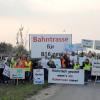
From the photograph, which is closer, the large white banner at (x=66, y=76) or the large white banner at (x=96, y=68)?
the large white banner at (x=66, y=76)

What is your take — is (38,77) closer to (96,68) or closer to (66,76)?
(66,76)

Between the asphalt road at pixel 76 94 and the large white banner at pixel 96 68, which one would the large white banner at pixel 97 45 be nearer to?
the large white banner at pixel 96 68

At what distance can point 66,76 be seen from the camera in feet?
98.1

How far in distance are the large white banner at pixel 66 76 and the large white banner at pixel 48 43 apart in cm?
275

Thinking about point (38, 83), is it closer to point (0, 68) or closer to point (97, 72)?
point (0, 68)

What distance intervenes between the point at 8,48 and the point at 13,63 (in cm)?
9511

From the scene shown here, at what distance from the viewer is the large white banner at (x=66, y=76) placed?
29.9m

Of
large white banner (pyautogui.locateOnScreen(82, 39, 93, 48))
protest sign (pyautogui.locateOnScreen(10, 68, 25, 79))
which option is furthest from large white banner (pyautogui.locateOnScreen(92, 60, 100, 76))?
large white banner (pyautogui.locateOnScreen(82, 39, 93, 48))

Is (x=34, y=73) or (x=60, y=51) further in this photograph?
(x=60, y=51)

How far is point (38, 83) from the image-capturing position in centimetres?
2856

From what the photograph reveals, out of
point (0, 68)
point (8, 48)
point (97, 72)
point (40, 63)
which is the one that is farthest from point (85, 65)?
point (8, 48)

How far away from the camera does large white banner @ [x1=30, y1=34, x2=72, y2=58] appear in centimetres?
3266

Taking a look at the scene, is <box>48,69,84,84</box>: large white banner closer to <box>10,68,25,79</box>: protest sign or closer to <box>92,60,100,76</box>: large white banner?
<box>10,68,25,79</box>: protest sign

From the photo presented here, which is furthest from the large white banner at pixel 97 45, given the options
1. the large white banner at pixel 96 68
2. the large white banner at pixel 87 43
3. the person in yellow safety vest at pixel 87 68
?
the person in yellow safety vest at pixel 87 68
